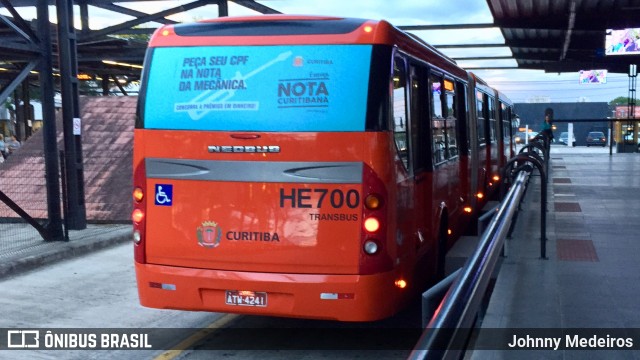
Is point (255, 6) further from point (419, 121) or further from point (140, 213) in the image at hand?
point (140, 213)

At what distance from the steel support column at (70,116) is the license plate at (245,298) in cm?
762

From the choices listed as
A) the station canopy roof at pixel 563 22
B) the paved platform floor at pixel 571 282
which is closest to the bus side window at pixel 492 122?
the paved platform floor at pixel 571 282

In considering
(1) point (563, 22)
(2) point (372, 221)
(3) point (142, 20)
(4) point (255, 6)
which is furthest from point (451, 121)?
(1) point (563, 22)

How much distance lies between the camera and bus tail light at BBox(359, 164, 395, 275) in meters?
5.83

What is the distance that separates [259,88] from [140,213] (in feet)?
5.14

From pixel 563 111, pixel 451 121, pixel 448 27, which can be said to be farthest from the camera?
pixel 563 111

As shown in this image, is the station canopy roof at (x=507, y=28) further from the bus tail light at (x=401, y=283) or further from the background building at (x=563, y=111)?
the background building at (x=563, y=111)

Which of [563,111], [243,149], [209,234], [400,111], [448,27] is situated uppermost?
[448,27]

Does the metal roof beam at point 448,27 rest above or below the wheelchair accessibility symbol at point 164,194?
above

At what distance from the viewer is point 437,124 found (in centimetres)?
821

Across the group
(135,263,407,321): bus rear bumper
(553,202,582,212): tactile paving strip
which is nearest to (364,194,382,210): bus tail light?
(135,263,407,321): bus rear bumper

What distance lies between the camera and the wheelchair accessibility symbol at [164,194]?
20.7 feet

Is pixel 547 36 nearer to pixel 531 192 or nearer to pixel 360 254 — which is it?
pixel 531 192

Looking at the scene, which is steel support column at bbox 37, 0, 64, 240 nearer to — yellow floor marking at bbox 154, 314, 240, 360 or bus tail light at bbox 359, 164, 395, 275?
yellow floor marking at bbox 154, 314, 240, 360
